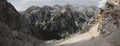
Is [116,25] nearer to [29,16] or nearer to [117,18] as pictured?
[117,18]

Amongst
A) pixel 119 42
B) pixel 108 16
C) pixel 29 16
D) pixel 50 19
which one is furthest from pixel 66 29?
pixel 119 42

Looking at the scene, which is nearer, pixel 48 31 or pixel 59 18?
pixel 48 31

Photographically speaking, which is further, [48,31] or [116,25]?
[48,31]

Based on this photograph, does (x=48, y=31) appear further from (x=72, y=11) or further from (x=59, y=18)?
(x=72, y=11)

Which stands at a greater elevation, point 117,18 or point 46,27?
point 117,18

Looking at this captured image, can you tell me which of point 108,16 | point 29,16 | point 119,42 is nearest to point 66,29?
point 29,16

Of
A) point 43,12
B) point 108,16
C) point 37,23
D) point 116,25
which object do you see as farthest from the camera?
point 43,12

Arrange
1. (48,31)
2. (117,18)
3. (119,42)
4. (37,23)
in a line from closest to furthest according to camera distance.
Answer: (119,42) → (117,18) → (48,31) → (37,23)

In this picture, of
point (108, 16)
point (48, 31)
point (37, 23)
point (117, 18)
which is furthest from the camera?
point (37, 23)

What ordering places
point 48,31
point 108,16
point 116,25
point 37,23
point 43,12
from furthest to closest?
1. point 43,12
2. point 37,23
3. point 48,31
4. point 108,16
5. point 116,25
